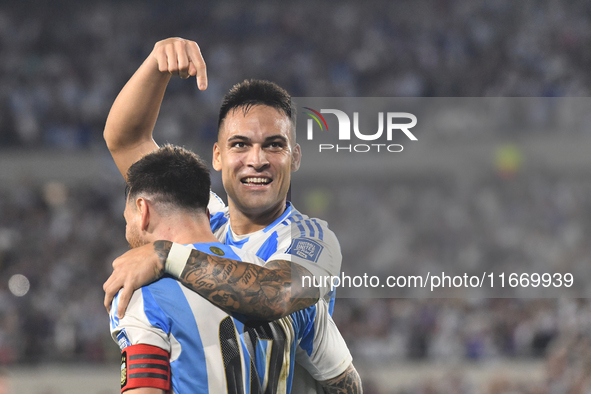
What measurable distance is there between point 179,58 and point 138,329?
1400 mm

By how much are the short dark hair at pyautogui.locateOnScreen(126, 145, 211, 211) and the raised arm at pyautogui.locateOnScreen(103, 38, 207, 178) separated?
1.35 ft

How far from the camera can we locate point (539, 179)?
6879 mm

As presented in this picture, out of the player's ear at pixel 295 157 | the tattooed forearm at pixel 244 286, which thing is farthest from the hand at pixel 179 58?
the tattooed forearm at pixel 244 286

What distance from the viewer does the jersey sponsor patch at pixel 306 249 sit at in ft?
9.87

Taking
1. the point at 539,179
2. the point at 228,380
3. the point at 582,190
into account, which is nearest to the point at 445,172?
the point at 539,179

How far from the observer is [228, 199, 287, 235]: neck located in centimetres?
351

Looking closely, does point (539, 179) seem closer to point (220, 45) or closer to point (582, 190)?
point (582, 190)

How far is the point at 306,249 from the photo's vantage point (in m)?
3.05

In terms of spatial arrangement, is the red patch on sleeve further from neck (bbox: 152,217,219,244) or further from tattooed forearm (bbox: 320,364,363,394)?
tattooed forearm (bbox: 320,364,363,394)

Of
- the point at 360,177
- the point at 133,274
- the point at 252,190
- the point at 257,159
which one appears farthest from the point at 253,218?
the point at 360,177

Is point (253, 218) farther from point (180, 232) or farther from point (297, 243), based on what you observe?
point (180, 232)

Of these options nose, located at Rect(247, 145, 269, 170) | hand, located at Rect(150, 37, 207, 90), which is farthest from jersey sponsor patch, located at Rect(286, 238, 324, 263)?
hand, located at Rect(150, 37, 207, 90)

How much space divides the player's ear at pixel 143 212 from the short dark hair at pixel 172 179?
1.6 inches

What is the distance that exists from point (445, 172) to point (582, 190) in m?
1.65
